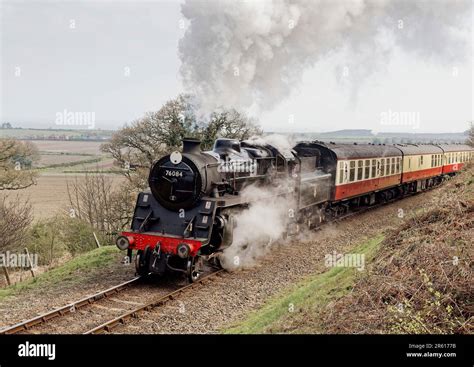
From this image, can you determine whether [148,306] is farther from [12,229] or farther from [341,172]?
[12,229]

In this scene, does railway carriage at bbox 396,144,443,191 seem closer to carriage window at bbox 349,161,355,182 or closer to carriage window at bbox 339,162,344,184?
carriage window at bbox 349,161,355,182

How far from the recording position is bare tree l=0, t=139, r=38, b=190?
16172 mm

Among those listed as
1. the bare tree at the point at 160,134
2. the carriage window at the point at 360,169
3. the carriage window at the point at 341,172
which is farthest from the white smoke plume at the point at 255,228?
the bare tree at the point at 160,134

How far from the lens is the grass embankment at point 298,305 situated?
6.00m

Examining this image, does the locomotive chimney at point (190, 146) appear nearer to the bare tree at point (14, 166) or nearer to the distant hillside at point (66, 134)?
the bare tree at point (14, 166)

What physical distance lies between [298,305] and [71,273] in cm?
544

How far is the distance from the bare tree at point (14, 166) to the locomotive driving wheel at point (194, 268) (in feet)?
33.6

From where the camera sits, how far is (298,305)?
22.0 ft

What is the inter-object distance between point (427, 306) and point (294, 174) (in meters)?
7.14

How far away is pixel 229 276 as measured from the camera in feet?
30.8

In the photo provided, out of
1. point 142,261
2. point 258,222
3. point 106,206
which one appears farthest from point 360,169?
point 106,206
